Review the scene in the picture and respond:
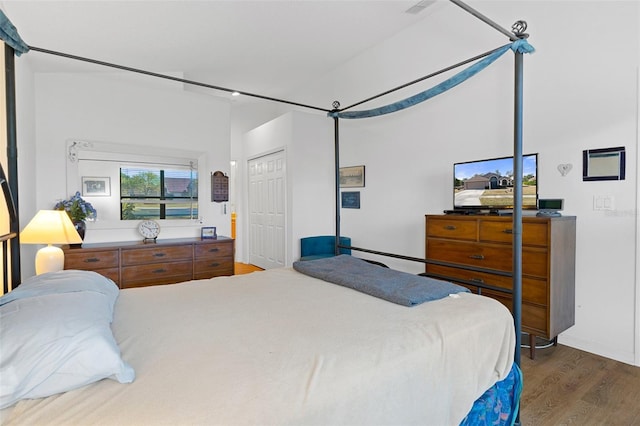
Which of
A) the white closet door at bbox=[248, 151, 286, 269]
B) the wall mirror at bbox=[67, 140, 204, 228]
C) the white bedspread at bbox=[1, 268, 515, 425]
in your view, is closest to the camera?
the white bedspread at bbox=[1, 268, 515, 425]

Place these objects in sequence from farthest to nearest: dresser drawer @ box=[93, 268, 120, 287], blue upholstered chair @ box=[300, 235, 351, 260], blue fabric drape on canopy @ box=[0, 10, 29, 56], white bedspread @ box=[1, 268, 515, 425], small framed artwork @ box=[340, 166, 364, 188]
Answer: blue upholstered chair @ box=[300, 235, 351, 260], small framed artwork @ box=[340, 166, 364, 188], dresser drawer @ box=[93, 268, 120, 287], blue fabric drape on canopy @ box=[0, 10, 29, 56], white bedspread @ box=[1, 268, 515, 425]

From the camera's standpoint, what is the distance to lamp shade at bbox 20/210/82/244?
2156mm

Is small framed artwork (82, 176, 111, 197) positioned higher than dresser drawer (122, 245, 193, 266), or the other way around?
small framed artwork (82, 176, 111, 197)

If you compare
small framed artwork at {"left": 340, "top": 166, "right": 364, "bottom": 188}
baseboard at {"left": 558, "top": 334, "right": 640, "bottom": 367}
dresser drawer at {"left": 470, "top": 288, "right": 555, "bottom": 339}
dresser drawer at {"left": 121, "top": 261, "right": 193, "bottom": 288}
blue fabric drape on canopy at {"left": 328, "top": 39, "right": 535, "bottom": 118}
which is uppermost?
blue fabric drape on canopy at {"left": 328, "top": 39, "right": 535, "bottom": 118}

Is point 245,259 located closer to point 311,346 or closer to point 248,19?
point 248,19

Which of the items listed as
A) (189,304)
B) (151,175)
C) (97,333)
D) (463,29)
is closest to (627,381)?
(189,304)

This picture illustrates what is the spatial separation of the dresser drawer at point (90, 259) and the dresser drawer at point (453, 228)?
3.17m

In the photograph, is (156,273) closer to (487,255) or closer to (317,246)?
(317,246)

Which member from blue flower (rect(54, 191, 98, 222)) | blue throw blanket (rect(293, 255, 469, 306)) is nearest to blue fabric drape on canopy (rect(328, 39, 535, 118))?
blue throw blanket (rect(293, 255, 469, 306))

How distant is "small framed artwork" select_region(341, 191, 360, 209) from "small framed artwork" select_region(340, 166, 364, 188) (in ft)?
0.35

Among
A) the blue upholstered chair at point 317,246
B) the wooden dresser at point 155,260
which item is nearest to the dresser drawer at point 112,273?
the wooden dresser at point 155,260

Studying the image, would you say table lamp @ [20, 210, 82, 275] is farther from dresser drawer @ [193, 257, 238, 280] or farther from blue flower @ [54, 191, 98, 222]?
dresser drawer @ [193, 257, 238, 280]

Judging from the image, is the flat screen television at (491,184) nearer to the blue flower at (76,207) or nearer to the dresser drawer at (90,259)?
the dresser drawer at (90,259)

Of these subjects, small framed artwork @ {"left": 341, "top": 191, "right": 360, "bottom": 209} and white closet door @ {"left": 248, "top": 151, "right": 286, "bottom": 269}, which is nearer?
small framed artwork @ {"left": 341, "top": 191, "right": 360, "bottom": 209}
